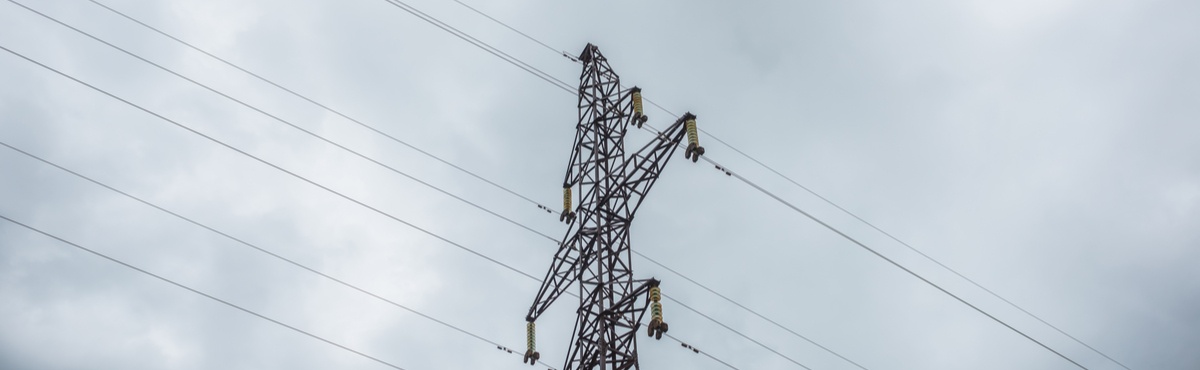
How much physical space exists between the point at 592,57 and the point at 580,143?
340cm

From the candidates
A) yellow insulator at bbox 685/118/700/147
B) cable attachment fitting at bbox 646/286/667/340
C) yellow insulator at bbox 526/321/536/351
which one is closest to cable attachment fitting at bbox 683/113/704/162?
yellow insulator at bbox 685/118/700/147

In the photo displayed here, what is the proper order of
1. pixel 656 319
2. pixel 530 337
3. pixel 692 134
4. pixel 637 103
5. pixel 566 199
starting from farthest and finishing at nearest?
pixel 566 199
pixel 637 103
pixel 530 337
pixel 692 134
pixel 656 319

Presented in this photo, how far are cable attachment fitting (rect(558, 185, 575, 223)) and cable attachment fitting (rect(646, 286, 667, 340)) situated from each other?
19.7 ft

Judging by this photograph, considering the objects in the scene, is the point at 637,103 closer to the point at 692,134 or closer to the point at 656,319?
the point at 692,134

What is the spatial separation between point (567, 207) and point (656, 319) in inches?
282

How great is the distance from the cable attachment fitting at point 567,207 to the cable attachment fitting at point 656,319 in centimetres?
600

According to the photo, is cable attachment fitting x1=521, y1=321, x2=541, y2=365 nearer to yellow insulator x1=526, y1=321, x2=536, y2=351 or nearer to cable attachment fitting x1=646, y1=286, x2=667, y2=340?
yellow insulator x1=526, y1=321, x2=536, y2=351

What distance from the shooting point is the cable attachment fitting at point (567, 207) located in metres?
26.7

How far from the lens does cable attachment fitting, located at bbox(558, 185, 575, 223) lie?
87.5ft

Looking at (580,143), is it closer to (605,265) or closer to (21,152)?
(605,265)

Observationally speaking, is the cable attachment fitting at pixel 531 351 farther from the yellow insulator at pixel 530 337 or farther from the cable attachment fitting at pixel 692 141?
the cable attachment fitting at pixel 692 141

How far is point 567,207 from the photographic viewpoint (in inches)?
1061

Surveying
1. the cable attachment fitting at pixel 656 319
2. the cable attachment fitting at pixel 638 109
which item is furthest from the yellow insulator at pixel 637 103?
the cable attachment fitting at pixel 656 319

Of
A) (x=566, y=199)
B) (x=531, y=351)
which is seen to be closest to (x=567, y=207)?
(x=566, y=199)
